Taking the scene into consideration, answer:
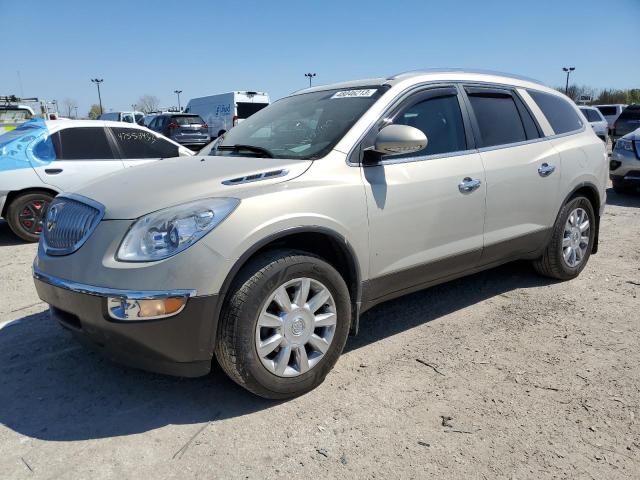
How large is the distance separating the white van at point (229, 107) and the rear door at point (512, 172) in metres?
16.4

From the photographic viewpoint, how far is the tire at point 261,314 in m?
2.51

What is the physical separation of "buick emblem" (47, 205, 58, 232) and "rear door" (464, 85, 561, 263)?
281 cm

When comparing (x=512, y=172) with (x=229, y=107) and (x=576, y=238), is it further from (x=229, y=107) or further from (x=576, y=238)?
(x=229, y=107)

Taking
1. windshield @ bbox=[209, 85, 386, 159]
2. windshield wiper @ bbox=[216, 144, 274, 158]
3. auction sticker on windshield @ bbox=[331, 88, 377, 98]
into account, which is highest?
auction sticker on windshield @ bbox=[331, 88, 377, 98]

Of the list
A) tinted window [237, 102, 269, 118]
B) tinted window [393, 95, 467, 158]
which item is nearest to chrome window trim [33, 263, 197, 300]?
tinted window [393, 95, 467, 158]

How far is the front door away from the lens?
10.2 feet

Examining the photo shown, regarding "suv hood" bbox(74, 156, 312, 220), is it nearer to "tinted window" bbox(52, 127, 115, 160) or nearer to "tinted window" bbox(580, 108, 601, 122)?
"tinted window" bbox(52, 127, 115, 160)

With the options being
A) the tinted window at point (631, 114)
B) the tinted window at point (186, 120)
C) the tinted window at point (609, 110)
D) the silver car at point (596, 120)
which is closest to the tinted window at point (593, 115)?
the silver car at point (596, 120)

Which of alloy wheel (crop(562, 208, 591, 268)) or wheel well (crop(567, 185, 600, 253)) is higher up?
wheel well (crop(567, 185, 600, 253))

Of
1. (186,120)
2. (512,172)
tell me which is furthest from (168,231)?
(186,120)

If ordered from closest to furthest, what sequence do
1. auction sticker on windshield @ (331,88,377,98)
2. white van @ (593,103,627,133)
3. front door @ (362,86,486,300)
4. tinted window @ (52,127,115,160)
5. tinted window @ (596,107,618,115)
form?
front door @ (362,86,486,300) → auction sticker on windshield @ (331,88,377,98) → tinted window @ (52,127,115,160) → white van @ (593,103,627,133) → tinted window @ (596,107,618,115)

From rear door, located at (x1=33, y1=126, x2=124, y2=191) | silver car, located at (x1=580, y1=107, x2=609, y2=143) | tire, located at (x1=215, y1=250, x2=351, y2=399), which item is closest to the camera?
tire, located at (x1=215, y1=250, x2=351, y2=399)

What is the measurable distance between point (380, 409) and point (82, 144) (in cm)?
569

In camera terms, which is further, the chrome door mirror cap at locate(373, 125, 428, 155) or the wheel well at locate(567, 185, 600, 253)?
the wheel well at locate(567, 185, 600, 253)
